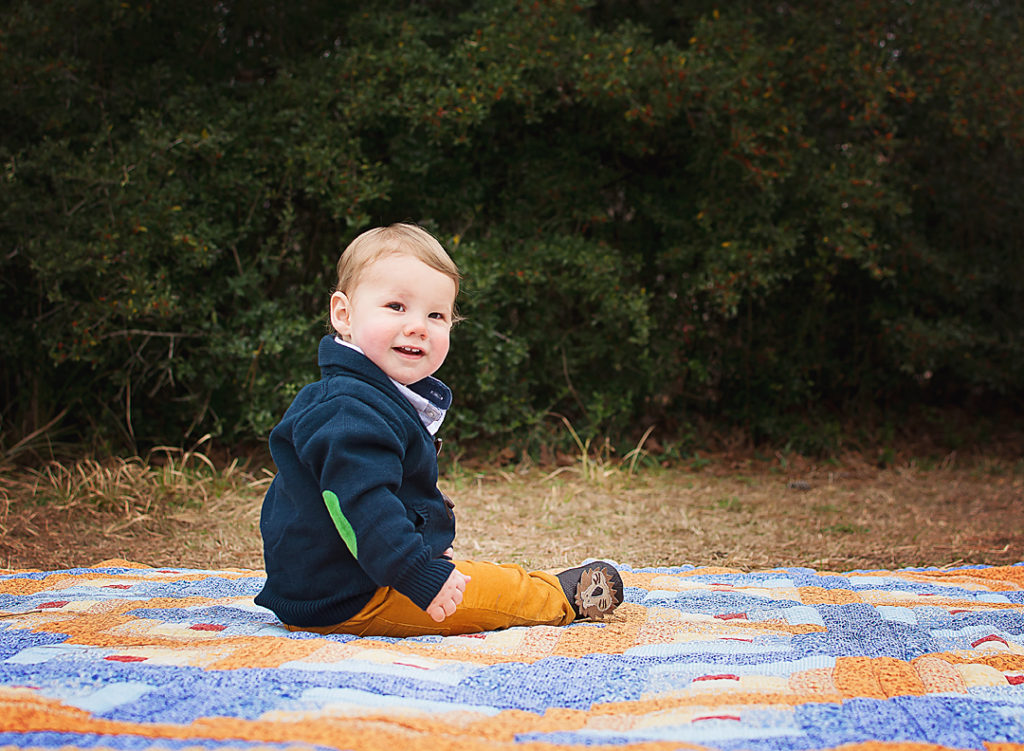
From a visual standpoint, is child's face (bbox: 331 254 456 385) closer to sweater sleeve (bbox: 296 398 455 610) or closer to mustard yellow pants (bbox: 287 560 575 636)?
sweater sleeve (bbox: 296 398 455 610)

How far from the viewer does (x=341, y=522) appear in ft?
6.12

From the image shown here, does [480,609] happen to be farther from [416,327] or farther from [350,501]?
[416,327]

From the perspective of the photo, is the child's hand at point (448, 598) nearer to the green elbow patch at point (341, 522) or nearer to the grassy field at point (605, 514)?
the green elbow patch at point (341, 522)

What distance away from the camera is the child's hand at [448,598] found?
1.86m

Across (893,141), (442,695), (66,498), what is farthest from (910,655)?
(893,141)

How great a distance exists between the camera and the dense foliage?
4.48 m

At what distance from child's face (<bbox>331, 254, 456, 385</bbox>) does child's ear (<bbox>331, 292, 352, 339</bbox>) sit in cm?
4

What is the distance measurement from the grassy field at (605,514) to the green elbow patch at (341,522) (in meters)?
A: 1.41

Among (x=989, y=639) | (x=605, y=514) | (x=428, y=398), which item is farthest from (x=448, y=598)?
(x=605, y=514)

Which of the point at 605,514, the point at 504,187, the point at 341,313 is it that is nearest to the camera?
the point at 341,313

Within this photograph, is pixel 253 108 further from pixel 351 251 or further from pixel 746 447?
pixel 746 447

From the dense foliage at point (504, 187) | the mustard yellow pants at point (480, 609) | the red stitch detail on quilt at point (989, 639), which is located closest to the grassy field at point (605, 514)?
the dense foliage at point (504, 187)

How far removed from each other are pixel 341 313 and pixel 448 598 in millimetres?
702

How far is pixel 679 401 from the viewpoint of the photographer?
5.96 metres
